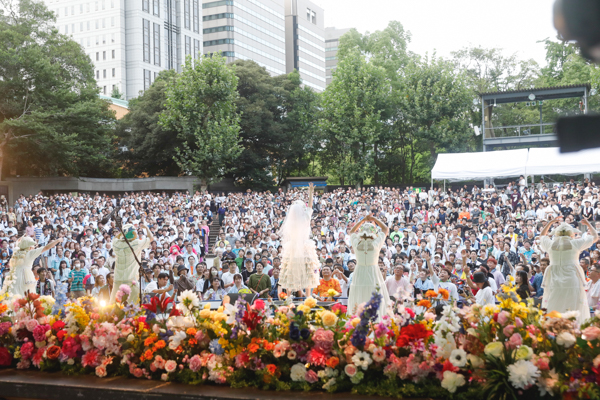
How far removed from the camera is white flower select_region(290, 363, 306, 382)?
3828mm

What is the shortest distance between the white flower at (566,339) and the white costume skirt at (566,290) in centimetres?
498

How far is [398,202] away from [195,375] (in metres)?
21.4

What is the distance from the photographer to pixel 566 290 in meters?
7.91

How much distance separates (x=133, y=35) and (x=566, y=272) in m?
80.5

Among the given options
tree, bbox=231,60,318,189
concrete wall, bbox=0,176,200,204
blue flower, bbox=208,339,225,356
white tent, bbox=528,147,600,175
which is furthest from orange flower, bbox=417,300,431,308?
tree, bbox=231,60,318,189

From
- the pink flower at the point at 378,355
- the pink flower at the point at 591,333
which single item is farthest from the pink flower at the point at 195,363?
the pink flower at the point at 591,333

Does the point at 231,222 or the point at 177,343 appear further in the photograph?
Answer: the point at 231,222

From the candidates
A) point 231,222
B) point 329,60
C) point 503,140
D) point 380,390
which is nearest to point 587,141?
point 380,390

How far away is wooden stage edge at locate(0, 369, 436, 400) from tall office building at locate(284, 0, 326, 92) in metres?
92.9

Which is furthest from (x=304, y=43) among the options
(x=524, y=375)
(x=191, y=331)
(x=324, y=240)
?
(x=524, y=375)

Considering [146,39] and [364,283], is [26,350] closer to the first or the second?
[364,283]

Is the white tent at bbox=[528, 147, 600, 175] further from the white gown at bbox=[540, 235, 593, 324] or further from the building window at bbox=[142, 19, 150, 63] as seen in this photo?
the building window at bbox=[142, 19, 150, 63]

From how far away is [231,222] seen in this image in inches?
896

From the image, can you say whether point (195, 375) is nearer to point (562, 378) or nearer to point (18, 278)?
point (562, 378)
